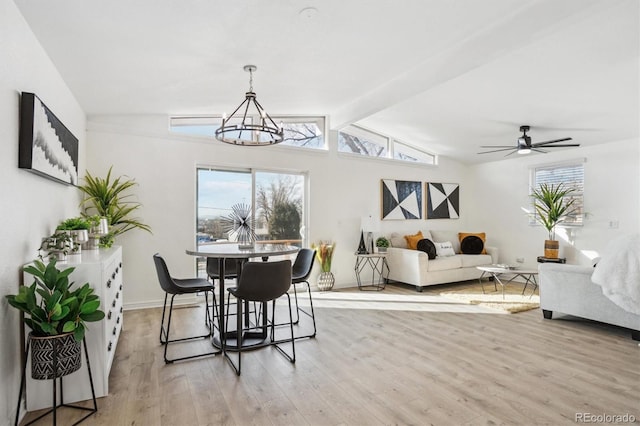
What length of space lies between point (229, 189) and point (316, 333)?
2.63 m

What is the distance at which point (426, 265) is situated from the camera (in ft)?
19.2

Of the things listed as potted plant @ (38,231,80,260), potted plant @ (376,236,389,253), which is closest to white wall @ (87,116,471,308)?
potted plant @ (376,236,389,253)

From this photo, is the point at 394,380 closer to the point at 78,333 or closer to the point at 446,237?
the point at 78,333

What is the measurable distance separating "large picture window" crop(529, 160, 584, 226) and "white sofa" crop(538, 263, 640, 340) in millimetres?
2521

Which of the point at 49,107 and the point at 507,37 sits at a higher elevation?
the point at 507,37

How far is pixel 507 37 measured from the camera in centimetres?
305

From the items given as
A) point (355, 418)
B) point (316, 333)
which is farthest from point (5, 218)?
point (316, 333)

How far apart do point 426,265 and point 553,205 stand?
7.67 ft

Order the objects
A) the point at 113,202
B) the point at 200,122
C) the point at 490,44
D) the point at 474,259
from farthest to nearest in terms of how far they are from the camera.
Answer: the point at 474,259 → the point at 200,122 → the point at 113,202 → the point at 490,44

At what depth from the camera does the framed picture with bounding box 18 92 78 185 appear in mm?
2236

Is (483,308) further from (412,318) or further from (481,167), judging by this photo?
(481,167)

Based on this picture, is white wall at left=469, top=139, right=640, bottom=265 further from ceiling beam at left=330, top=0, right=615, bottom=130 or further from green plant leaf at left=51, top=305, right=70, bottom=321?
green plant leaf at left=51, top=305, right=70, bottom=321

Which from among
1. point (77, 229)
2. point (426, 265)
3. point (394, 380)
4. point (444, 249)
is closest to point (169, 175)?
point (77, 229)

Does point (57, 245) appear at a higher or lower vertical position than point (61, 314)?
higher
